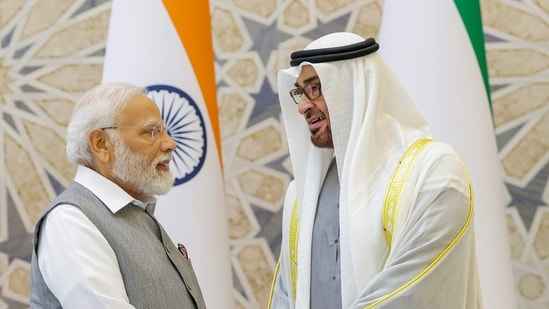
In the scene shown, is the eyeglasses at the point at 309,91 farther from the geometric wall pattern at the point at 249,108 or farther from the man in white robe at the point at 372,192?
the geometric wall pattern at the point at 249,108

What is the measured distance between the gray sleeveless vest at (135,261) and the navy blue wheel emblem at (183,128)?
125 centimetres

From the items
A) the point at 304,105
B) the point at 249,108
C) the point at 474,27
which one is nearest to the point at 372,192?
the point at 304,105

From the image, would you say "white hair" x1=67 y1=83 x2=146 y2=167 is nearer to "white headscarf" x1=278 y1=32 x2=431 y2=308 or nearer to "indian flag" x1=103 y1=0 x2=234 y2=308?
"white headscarf" x1=278 y1=32 x2=431 y2=308

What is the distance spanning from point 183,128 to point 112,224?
1.42m

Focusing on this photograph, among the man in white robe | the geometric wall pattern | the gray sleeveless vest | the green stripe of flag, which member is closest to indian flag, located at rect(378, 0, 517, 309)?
the green stripe of flag

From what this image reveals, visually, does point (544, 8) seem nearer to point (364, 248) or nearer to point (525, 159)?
point (525, 159)

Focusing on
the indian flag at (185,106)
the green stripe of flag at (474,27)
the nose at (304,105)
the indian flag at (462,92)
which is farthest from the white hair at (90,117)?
the green stripe of flag at (474,27)

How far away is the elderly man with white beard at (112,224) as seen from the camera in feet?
8.45

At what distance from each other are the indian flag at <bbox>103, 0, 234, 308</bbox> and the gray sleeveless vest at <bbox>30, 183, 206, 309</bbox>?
4.11 feet

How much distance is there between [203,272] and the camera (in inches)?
164

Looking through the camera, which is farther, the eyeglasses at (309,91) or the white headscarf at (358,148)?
the eyeglasses at (309,91)

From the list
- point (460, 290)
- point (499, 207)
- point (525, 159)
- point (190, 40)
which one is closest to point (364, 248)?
point (460, 290)

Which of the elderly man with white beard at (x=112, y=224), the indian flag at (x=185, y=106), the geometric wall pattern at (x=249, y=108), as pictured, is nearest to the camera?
the elderly man with white beard at (x=112, y=224)

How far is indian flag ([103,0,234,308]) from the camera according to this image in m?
4.13
